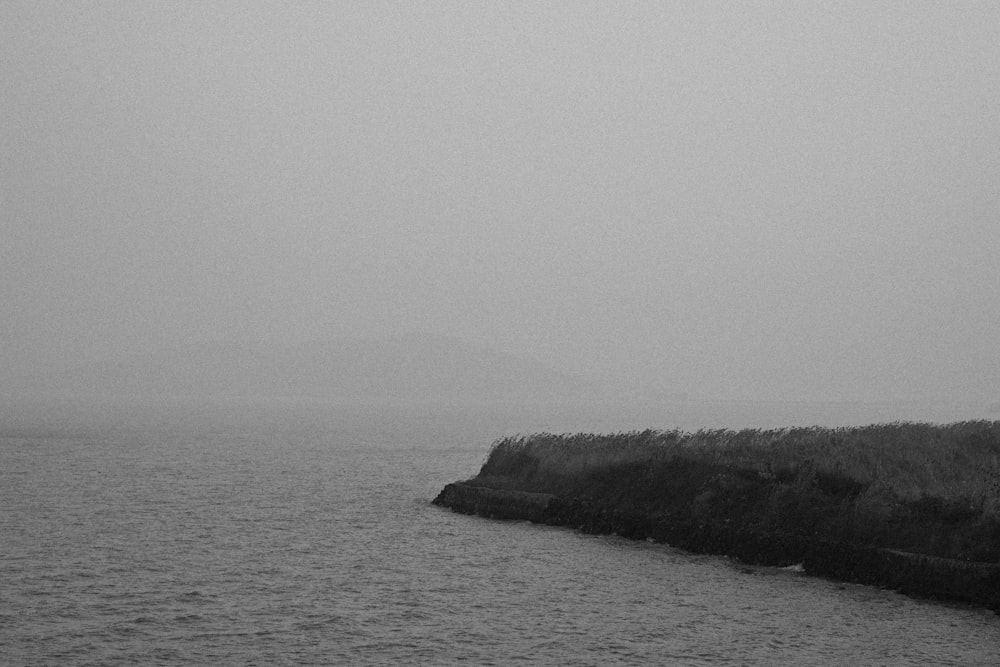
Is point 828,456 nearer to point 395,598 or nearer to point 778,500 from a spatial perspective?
point 778,500

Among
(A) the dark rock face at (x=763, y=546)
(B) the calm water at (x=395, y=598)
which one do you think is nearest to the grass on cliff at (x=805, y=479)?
(A) the dark rock face at (x=763, y=546)

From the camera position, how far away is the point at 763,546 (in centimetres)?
3438

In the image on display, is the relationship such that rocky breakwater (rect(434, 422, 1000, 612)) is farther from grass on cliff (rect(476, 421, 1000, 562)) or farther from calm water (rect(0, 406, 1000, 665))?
calm water (rect(0, 406, 1000, 665))

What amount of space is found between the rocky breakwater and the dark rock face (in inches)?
1.8

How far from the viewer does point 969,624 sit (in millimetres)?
25359

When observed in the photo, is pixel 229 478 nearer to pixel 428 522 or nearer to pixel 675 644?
pixel 428 522

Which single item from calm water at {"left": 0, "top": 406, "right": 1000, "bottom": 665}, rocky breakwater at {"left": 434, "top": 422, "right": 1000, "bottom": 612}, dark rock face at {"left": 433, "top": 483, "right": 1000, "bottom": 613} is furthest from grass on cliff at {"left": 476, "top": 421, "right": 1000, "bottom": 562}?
calm water at {"left": 0, "top": 406, "right": 1000, "bottom": 665}

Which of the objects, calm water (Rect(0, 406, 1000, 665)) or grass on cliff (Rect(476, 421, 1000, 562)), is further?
grass on cliff (Rect(476, 421, 1000, 562))

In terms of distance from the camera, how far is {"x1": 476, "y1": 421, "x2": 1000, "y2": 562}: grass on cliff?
1231 inches

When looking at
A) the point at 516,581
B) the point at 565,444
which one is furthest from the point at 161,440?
the point at 516,581

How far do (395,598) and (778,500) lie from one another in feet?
52.5

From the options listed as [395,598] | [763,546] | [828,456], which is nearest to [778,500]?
[763,546]

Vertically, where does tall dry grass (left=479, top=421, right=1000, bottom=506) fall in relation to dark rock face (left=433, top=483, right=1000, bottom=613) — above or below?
above

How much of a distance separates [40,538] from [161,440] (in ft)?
241
